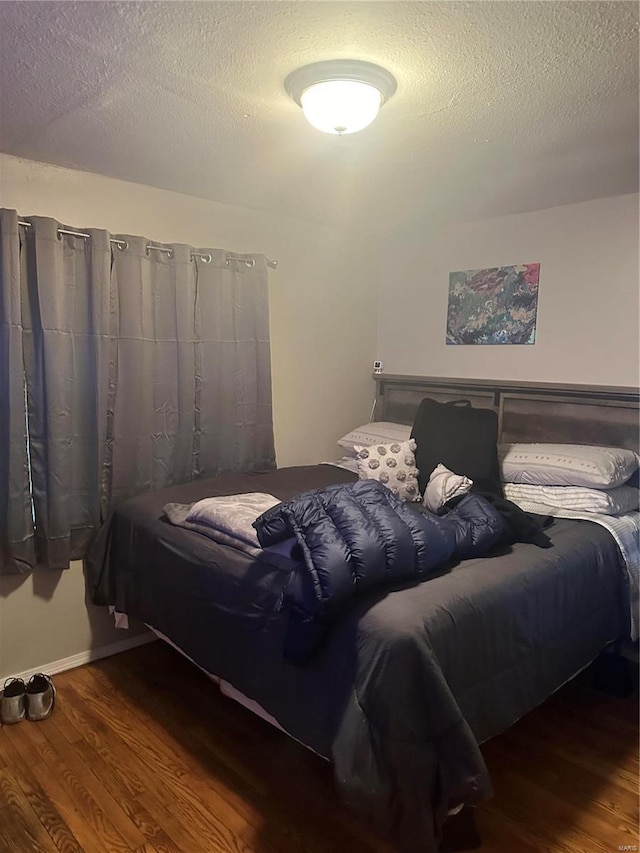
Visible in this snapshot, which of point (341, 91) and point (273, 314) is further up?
point (341, 91)

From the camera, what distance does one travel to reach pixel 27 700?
7.95 ft

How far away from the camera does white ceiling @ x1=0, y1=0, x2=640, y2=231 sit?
4.84ft

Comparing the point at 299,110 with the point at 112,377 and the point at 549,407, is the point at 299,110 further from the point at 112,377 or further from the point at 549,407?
the point at 549,407

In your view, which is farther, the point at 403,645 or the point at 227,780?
the point at 227,780

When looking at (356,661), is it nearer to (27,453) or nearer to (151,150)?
(27,453)

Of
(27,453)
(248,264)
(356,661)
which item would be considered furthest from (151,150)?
(356,661)

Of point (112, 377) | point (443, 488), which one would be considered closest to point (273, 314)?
point (112, 377)

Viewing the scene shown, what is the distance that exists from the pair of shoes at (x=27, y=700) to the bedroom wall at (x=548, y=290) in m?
2.67

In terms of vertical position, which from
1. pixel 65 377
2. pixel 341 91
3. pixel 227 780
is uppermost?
pixel 341 91

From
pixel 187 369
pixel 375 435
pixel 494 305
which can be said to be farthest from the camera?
pixel 375 435

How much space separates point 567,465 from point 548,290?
1031mm

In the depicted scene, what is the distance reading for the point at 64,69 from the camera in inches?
68.6

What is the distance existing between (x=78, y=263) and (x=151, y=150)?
0.60 meters

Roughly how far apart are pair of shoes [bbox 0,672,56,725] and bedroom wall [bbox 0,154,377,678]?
0.23 meters
